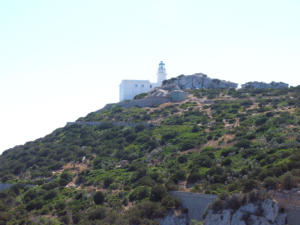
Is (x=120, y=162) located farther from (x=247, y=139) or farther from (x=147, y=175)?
(x=247, y=139)

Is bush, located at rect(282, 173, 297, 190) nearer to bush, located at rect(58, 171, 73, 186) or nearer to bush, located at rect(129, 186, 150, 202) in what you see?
bush, located at rect(129, 186, 150, 202)

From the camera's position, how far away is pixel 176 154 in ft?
132

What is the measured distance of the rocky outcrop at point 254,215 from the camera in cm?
2172

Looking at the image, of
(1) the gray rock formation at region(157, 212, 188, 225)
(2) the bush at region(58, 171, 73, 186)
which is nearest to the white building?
(2) the bush at region(58, 171, 73, 186)

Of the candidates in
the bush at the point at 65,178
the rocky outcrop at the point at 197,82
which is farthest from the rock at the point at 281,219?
the rocky outcrop at the point at 197,82

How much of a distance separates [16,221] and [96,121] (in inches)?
1262

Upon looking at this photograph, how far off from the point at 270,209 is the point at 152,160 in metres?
19.8

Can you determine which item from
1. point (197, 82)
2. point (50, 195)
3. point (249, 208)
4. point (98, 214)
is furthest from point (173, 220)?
point (197, 82)

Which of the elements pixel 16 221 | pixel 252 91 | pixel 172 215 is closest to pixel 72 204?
pixel 16 221

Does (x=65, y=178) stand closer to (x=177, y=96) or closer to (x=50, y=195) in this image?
(x=50, y=195)

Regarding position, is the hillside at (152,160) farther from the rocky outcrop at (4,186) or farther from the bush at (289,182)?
the rocky outcrop at (4,186)

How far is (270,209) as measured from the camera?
21875 mm

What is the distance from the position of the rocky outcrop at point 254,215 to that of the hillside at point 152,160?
4.33 ft

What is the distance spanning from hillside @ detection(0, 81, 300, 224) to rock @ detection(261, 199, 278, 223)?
52.6 inches
